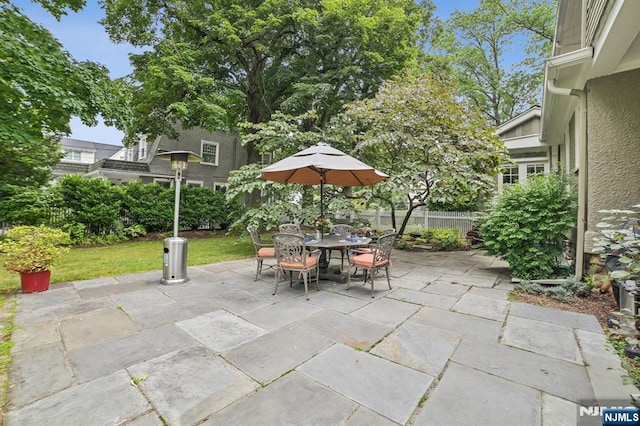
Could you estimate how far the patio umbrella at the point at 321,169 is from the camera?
4.56 meters

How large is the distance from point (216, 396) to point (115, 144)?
109 ft

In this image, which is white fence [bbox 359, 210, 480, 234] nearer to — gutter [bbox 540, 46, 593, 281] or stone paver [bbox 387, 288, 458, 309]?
gutter [bbox 540, 46, 593, 281]

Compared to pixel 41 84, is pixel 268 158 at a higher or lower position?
higher

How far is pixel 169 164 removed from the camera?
666 inches

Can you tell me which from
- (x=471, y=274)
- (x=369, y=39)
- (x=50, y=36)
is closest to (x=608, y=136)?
(x=471, y=274)

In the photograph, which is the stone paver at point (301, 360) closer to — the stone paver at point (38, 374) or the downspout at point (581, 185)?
the stone paver at point (38, 374)

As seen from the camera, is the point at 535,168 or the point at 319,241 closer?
the point at 319,241

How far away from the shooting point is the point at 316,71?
1218 centimetres

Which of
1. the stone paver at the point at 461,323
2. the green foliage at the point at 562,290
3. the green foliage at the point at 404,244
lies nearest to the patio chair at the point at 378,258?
the stone paver at the point at 461,323

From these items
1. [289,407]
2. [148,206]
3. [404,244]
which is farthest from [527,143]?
[148,206]

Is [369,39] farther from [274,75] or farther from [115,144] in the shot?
[115,144]

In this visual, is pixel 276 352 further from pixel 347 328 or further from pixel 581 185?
pixel 581 185

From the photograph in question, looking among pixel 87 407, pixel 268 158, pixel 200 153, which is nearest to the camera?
pixel 87 407

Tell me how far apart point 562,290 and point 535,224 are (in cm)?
122
